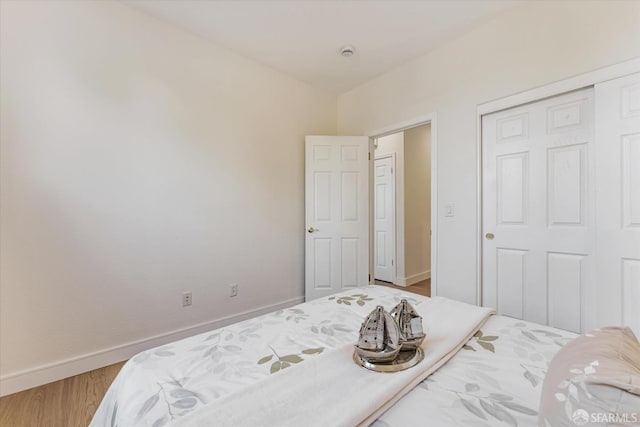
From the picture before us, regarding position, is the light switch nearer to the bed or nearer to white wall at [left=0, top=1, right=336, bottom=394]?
the bed

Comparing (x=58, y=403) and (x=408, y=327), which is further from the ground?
(x=408, y=327)

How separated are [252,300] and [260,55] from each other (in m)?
2.48

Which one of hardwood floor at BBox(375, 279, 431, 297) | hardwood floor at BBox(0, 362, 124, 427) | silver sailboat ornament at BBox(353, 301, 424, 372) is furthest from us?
hardwood floor at BBox(375, 279, 431, 297)

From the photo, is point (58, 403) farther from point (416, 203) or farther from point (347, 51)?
point (416, 203)

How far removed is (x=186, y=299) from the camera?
100 inches

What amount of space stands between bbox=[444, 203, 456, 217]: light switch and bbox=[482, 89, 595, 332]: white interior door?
253mm

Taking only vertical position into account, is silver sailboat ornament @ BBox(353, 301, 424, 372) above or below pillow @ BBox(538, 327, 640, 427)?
below

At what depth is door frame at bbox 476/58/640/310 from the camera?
180 cm

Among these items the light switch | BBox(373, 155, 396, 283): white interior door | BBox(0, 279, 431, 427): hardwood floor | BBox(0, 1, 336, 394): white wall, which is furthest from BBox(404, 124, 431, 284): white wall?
BBox(0, 279, 431, 427): hardwood floor

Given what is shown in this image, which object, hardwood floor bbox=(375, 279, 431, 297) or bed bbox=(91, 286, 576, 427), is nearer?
bed bbox=(91, 286, 576, 427)

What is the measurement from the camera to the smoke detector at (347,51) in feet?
9.00

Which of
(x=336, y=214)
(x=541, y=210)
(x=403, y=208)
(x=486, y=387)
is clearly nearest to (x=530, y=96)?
(x=541, y=210)

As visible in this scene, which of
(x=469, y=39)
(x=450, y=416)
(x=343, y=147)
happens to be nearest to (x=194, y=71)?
(x=343, y=147)

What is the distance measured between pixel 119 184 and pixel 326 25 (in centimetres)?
209
